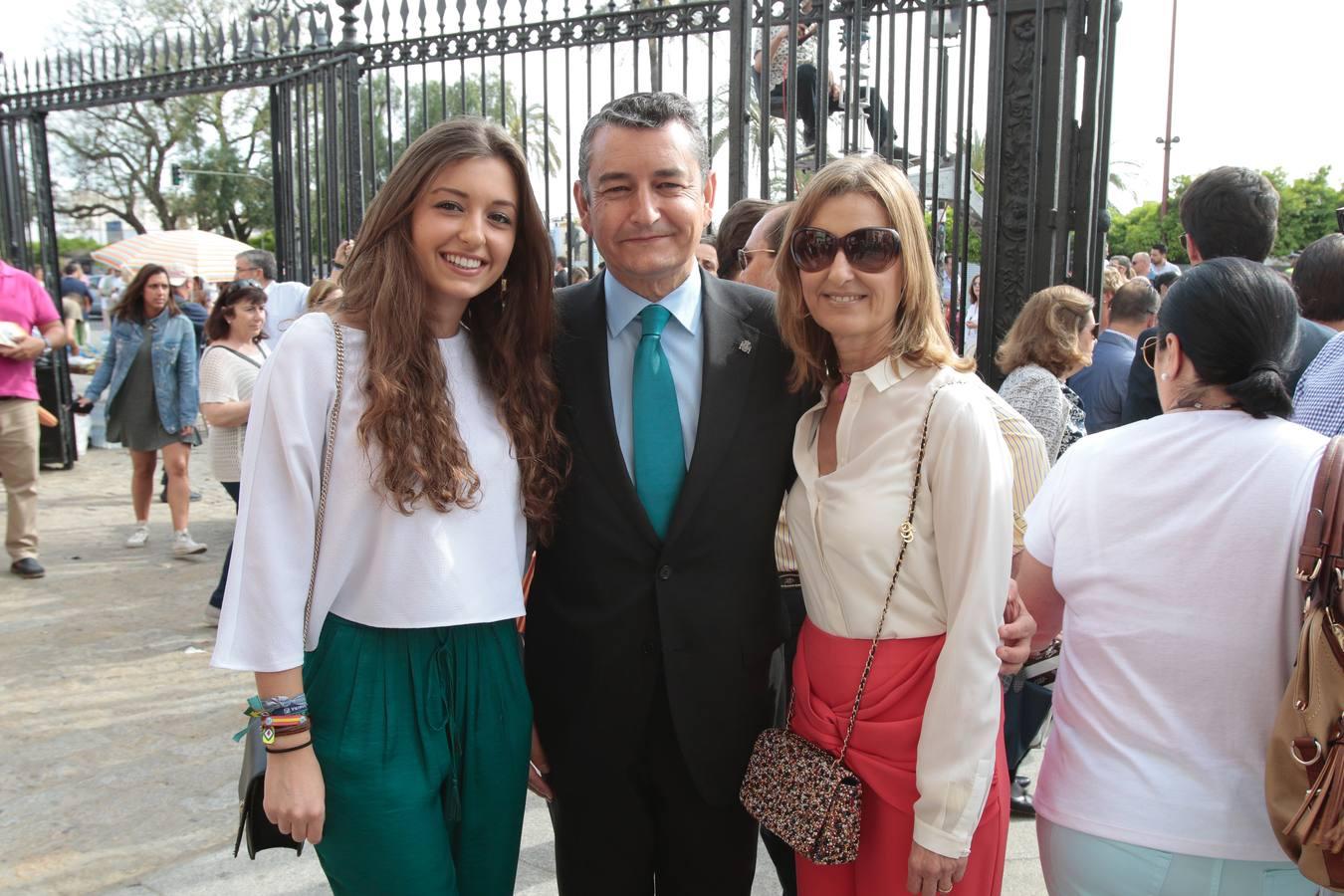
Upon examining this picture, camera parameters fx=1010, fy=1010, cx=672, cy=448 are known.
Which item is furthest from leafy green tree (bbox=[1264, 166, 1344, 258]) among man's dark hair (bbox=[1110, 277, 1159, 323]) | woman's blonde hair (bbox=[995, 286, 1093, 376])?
woman's blonde hair (bbox=[995, 286, 1093, 376])

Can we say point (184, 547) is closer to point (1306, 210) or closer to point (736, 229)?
point (736, 229)

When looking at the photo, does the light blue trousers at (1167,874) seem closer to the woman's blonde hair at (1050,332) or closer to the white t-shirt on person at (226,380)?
the woman's blonde hair at (1050,332)

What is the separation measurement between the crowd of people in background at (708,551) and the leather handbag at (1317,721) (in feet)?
0.21

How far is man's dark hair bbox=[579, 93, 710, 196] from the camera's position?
2207mm

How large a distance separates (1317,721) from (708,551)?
1086 mm

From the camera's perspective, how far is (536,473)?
2.06 metres

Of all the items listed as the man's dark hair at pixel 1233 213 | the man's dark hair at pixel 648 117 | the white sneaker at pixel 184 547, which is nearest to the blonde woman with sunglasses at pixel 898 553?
the man's dark hair at pixel 648 117

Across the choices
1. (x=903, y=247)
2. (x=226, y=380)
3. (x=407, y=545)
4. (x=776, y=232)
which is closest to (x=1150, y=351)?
(x=903, y=247)

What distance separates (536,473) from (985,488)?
2.87 ft

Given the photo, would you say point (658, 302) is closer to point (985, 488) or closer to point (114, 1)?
point (985, 488)

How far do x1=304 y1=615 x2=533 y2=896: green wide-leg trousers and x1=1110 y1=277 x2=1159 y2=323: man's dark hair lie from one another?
14.0ft

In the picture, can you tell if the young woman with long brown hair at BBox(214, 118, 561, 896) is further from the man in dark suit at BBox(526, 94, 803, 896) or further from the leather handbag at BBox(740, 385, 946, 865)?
the leather handbag at BBox(740, 385, 946, 865)

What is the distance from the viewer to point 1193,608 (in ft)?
5.73

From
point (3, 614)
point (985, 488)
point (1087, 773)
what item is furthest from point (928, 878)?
point (3, 614)
